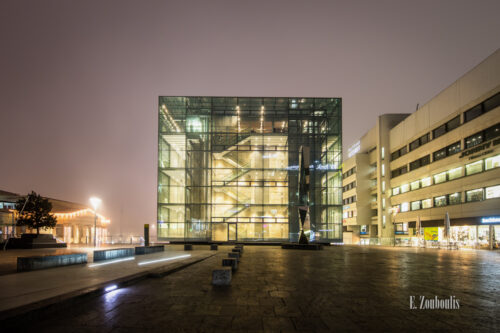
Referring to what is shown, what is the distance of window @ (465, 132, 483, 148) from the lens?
1790 inches

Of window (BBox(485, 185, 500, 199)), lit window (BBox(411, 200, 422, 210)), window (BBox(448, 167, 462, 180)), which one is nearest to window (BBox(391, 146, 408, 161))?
lit window (BBox(411, 200, 422, 210))

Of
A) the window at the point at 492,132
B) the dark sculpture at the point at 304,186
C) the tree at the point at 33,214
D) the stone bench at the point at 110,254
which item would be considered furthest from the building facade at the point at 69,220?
the window at the point at 492,132

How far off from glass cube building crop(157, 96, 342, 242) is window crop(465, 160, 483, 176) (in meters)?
16.5

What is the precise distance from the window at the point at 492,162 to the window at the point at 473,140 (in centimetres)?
275

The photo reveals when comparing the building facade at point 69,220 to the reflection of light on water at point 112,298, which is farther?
the building facade at point 69,220

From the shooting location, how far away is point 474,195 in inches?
1843

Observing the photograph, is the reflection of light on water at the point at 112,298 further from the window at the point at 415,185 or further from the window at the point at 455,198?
the window at the point at 415,185

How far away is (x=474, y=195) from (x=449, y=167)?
22.8 feet

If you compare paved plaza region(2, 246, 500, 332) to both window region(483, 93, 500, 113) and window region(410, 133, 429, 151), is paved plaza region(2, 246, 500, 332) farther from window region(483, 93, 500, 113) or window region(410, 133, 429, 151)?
window region(410, 133, 429, 151)

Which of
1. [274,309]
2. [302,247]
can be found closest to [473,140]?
[302,247]

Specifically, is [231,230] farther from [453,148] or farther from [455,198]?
[453,148]

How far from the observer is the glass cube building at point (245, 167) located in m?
46.3

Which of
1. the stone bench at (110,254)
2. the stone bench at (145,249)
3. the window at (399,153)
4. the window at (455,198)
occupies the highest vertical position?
the window at (399,153)

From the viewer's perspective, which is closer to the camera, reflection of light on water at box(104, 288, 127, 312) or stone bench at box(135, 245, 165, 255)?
reflection of light on water at box(104, 288, 127, 312)
